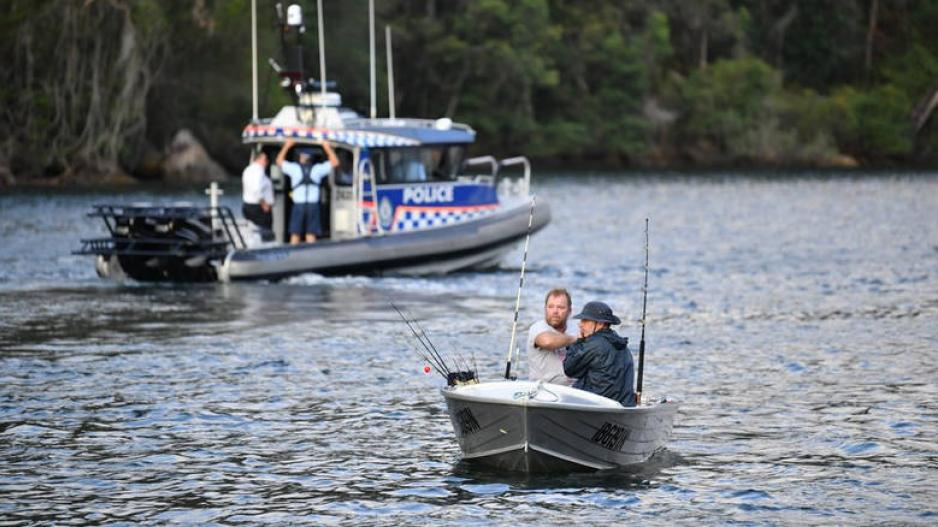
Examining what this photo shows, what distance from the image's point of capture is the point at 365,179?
30453mm

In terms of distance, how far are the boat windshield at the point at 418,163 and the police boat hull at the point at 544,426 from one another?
51.7 ft

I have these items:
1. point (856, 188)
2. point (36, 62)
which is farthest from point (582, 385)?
point (856, 188)

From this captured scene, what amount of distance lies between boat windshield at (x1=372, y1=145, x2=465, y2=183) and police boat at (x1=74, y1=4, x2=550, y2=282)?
0.02 m

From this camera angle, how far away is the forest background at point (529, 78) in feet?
209

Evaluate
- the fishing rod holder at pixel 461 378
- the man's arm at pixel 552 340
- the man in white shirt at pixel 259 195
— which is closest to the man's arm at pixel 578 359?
the man's arm at pixel 552 340

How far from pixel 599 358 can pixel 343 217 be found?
630 inches

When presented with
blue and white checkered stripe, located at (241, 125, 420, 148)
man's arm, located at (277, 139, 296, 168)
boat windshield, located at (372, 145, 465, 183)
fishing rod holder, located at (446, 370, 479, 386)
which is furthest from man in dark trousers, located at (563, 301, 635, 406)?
boat windshield, located at (372, 145, 465, 183)

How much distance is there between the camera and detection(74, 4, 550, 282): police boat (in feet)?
94.3

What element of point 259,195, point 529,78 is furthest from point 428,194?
point 529,78

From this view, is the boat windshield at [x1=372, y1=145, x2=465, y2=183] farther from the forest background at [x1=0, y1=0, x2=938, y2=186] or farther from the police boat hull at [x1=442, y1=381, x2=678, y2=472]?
the forest background at [x1=0, y1=0, x2=938, y2=186]

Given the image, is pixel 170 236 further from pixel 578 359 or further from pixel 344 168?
pixel 578 359

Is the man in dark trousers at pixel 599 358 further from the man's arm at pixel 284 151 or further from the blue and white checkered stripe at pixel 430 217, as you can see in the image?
the blue and white checkered stripe at pixel 430 217

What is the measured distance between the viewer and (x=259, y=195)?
96.6ft

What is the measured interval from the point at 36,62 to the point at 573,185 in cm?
2035
